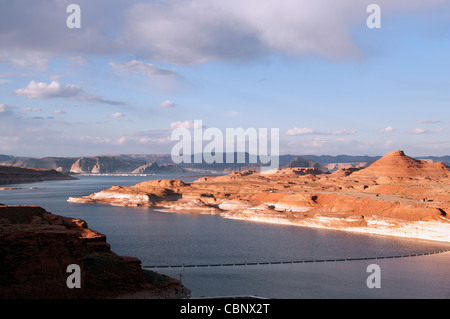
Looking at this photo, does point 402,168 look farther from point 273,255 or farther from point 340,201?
point 273,255

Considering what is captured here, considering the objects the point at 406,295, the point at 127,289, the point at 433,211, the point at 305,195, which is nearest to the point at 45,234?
the point at 127,289

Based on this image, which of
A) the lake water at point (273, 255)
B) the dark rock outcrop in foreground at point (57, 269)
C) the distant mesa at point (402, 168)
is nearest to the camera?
the dark rock outcrop in foreground at point (57, 269)

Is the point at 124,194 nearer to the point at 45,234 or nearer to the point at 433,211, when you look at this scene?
the point at 433,211

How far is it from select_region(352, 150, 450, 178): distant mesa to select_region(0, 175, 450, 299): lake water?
78.5 meters

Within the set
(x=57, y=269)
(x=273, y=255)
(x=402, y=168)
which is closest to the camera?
(x=57, y=269)

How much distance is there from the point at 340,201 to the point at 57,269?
227ft

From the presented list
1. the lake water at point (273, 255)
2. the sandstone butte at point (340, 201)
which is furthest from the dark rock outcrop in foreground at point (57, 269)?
the sandstone butte at point (340, 201)

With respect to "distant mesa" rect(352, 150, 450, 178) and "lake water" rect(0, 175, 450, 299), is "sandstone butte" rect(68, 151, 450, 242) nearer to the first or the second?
"distant mesa" rect(352, 150, 450, 178)

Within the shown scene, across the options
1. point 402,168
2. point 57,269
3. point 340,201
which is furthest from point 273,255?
point 402,168

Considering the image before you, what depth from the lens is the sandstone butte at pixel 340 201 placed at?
66.8 meters

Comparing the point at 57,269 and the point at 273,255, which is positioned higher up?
the point at 57,269

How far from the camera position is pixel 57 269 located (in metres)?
23.2

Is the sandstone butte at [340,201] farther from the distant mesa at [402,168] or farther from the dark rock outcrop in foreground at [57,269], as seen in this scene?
the dark rock outcrop in foreground at [57,269]

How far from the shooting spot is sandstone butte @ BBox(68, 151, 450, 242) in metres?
66.8
